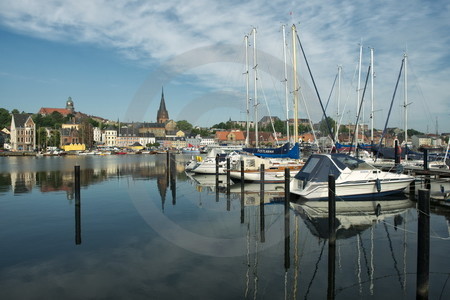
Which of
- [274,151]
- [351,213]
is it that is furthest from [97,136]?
[351,213]

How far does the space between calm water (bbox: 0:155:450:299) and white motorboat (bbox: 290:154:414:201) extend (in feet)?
3.72

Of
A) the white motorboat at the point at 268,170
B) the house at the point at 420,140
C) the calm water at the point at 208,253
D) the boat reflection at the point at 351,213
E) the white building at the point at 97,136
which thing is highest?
the white building at the point at 97,136

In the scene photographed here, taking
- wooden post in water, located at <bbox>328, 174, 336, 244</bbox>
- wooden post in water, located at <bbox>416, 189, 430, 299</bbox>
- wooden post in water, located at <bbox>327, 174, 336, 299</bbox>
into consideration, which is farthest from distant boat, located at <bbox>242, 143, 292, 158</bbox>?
wooden post in water, located at <bbox>416, 189, 430, 299</bbox>

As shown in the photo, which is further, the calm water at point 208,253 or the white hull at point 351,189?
the white hull at point 351,189

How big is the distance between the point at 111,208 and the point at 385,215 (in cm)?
1539

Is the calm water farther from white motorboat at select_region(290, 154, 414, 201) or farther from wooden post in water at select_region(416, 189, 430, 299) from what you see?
wooden post in water at select_region(416, 189, 430, 299)

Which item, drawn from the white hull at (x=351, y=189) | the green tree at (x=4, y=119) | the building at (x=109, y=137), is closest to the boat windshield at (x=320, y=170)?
the white hull at (x=351, y=189)

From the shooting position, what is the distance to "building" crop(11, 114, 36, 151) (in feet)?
421

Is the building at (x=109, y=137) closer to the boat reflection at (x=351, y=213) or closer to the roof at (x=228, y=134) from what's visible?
the roof at (x=228, y=134)

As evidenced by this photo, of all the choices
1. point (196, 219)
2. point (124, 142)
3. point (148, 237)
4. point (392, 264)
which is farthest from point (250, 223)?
point (124, 142)

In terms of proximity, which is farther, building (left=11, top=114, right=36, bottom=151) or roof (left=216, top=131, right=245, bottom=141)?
roof (left=216, top=131, right=245, bottom=141)

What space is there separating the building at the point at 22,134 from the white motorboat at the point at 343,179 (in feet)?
432

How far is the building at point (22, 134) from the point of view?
128 m

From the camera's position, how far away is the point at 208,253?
40.1ft
